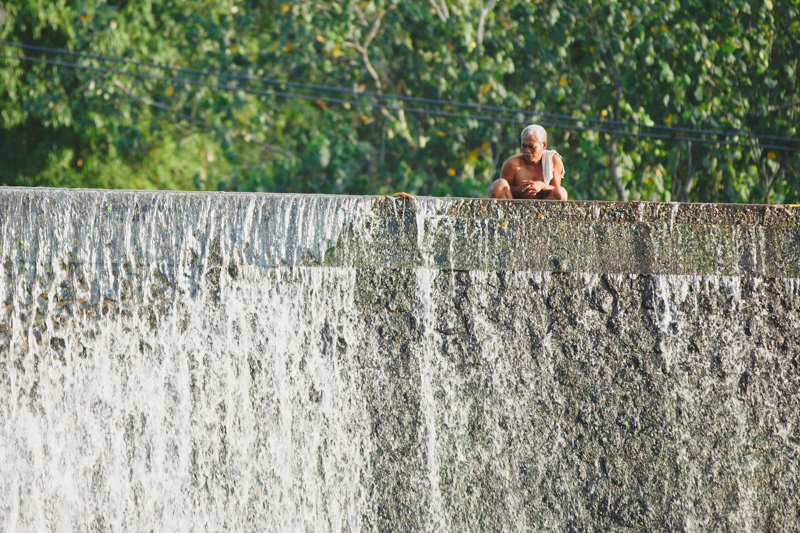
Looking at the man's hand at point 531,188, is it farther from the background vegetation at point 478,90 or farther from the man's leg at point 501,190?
the background vegetation at point 478,90

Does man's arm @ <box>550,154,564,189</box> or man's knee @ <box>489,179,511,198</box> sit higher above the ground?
man's arm @ <box>550,154,564,189</box>

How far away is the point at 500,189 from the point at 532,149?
0.19 m

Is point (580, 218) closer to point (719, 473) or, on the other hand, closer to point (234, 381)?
point (719, 473)

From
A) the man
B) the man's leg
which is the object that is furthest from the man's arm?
the man's leg

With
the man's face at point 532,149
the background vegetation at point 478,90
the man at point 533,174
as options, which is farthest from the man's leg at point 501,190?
the background vegetation at point 478,90

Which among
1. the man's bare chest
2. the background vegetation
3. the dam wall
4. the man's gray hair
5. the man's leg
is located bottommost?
the dam wall

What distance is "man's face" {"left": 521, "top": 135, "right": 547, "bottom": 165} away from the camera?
264 centimetres

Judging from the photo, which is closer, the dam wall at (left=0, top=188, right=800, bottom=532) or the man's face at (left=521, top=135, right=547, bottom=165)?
the dam wall at (left=0, top=188, right=800, bottom=532)

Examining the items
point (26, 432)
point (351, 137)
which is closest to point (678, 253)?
point (26, 432)

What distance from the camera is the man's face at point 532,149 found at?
2.64 m

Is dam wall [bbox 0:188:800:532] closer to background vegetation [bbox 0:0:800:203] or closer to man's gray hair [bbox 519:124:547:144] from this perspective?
man's gray hair [bbox 519:124:547:144]

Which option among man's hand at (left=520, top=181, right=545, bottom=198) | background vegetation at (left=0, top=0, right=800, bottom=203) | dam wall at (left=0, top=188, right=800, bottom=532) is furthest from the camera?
background vegetation at (left=0, top=0, right=800, bottom=203)

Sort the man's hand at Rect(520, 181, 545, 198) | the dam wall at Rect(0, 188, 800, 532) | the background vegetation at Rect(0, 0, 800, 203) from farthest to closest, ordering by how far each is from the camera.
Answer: the background vegetation at Rect(0, 0, 800, 203) → the man's hand at Rect(520, 181, 545, 198) → the dam wall at Rect(0, 188, 800, 532)

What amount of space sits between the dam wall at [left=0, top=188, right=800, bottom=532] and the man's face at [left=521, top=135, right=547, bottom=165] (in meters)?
0.28
